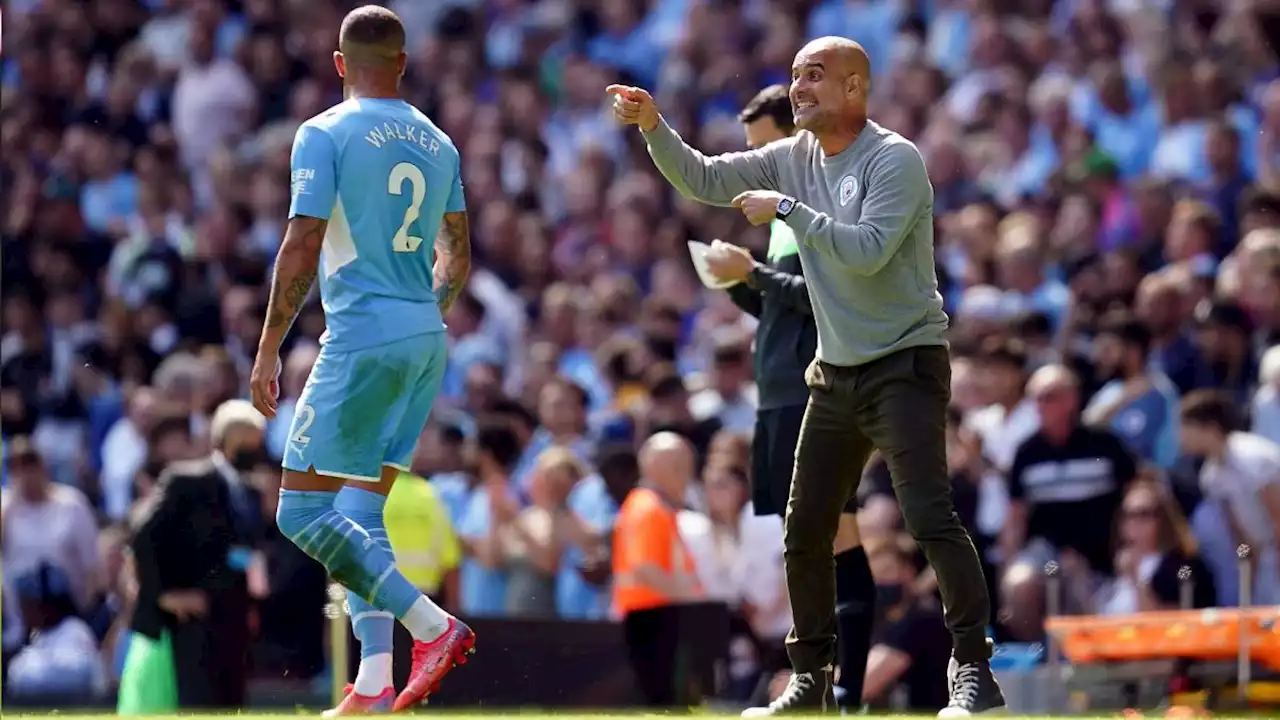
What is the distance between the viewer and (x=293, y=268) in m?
7.47

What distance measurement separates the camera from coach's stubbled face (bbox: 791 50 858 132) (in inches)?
292

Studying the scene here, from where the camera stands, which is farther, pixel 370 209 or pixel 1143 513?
pixel 1143 513

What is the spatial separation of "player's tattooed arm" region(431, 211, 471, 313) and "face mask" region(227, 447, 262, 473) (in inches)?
157

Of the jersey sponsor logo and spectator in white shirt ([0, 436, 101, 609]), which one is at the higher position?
the jersey sponsor logo

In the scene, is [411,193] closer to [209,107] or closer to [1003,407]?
[1003,407]

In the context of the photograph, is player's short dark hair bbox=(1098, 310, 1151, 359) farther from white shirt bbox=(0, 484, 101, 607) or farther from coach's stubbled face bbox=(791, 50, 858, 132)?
white shirt bbox=(0, 484, 101, 607)

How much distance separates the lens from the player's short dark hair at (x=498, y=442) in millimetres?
13570

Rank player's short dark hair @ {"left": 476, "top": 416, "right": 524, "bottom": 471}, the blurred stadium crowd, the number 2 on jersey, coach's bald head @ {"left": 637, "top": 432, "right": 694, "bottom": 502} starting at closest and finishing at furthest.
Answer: the number 2 on jersey < coach's bald head @ {"left": 637, "top": 432, "right": 694, "bottom": 502} < the blurred stadium crowd < player's short dark hair @ {"left": 476, "top": 416, "right": 524, "bottom": 471}

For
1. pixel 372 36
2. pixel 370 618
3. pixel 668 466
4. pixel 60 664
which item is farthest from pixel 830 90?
pixel 60 664

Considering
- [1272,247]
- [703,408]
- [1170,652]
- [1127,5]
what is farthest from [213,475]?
[1127,5]

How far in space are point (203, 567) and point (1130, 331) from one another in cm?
489

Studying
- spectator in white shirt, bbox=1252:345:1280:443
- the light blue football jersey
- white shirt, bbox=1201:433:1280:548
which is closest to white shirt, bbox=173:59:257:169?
spectator in white shirt, bbox=1252:345:1280:443

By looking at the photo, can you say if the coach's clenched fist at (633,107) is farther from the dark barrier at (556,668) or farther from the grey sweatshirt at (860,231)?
the dark barrier at (556,668)

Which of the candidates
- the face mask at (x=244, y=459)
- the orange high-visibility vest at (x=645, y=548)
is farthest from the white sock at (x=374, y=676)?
the face mask at (x=244, y=459)
